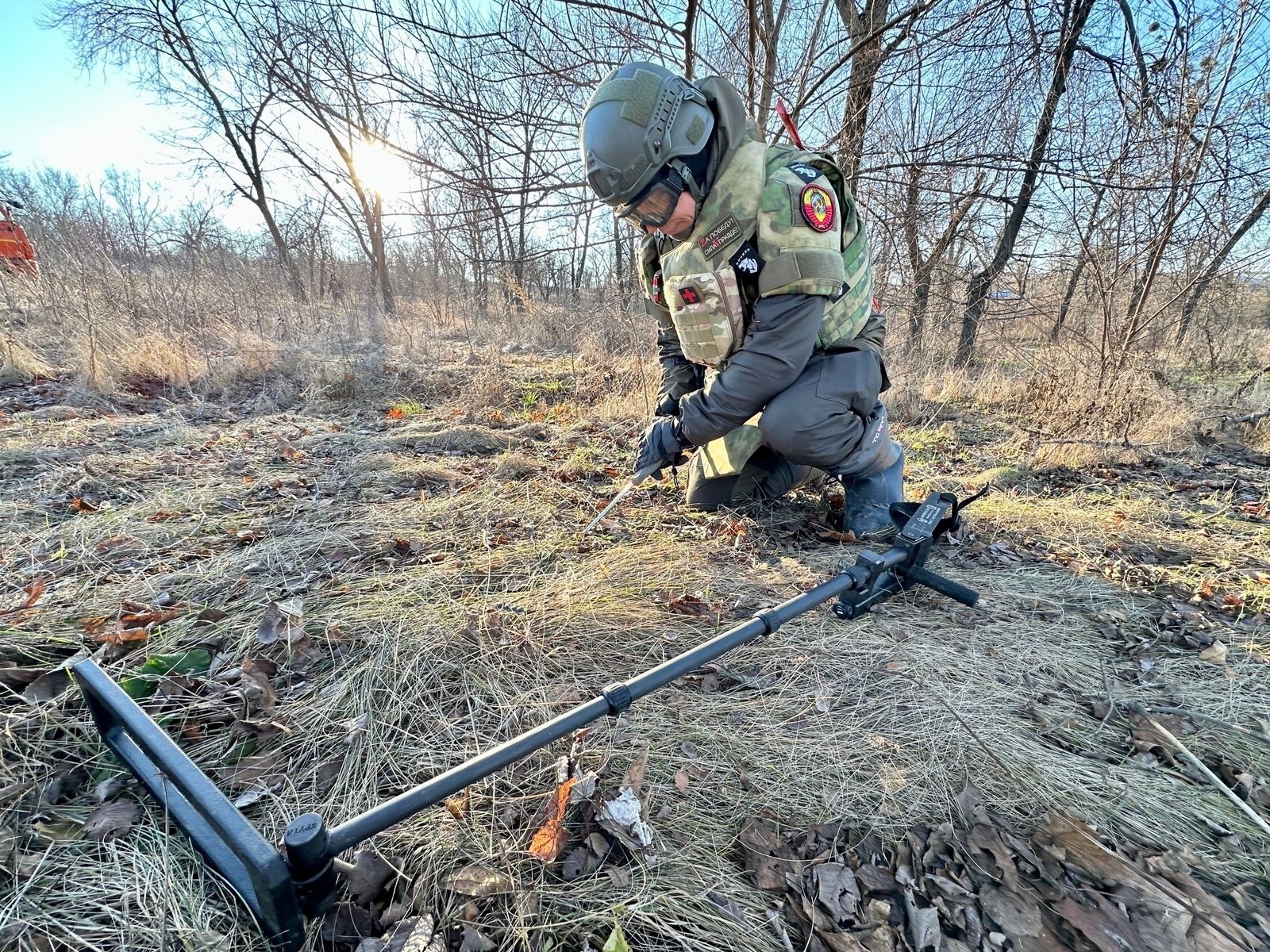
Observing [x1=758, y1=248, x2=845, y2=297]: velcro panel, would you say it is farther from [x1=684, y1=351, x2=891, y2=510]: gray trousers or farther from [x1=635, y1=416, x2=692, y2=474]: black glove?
[x1=635, y1=416, x2=692, y2=474]: black glove

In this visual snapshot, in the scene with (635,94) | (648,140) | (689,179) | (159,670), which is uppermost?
(635,94)

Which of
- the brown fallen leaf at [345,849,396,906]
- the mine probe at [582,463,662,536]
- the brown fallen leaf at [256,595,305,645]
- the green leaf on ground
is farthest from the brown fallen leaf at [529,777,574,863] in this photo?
the mine probe at [582,463,662,536]

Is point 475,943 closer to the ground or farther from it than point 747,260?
closer to the ground

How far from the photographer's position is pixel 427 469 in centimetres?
335

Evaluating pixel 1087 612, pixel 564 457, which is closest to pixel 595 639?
pixel 1087 612

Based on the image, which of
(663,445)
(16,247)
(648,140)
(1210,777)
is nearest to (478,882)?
(1210,777)

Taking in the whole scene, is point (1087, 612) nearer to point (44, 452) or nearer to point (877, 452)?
point (877, 452)

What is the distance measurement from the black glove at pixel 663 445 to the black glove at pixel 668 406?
1.04ft

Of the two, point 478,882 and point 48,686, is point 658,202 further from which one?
point 48,686

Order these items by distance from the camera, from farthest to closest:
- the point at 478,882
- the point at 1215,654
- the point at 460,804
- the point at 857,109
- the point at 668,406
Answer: the point at 857,109 → the point at 668,406 → the point at 1215,654 → the point at 460,804 → the point at 478,882

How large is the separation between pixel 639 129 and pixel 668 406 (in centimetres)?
142

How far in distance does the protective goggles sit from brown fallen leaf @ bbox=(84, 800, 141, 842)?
2.50 m

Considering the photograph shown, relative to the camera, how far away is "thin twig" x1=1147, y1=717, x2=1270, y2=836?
129cm

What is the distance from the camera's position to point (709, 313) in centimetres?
257
